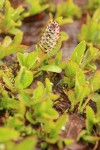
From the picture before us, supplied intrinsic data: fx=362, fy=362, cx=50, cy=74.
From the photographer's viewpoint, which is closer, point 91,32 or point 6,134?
point 6,134

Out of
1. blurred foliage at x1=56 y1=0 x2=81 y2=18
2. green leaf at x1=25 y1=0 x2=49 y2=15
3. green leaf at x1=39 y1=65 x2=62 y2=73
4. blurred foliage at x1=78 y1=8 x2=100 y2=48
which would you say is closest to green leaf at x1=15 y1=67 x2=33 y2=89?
green leaf at x1=39 y1=65 x2=62 y2=73

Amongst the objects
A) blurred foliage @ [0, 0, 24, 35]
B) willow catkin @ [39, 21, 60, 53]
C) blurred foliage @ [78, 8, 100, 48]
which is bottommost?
willow catkin @ [39, 21, 60, 53]

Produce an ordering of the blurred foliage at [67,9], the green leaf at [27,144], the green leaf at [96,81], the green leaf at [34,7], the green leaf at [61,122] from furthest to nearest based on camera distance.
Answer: the blurred foliage at [67,9] < the green leaf at [34,7] < the green leaf at [96,81] < the green leaf at [61,122] < the green leaf at [27,144]

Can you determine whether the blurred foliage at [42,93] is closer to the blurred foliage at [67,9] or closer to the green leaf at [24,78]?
the green leaf at [24,78]

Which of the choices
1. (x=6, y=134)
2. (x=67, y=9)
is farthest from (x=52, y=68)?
(x=67, y=9)

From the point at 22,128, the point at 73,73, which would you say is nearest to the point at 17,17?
the point at 73,73

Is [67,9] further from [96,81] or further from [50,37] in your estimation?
[96,81]

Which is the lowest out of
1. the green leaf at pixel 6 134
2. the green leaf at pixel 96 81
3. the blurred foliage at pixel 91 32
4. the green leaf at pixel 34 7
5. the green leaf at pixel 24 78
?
the green leaf at pixel 6 134

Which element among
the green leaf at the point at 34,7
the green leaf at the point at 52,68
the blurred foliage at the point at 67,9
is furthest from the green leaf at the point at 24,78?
the blurred foliage at the point at 67,9

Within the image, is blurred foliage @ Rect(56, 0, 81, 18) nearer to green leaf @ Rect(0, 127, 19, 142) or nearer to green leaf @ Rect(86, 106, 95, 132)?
green leaf @ Rect(86, 106, 95, 132)

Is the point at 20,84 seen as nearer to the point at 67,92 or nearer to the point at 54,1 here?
the point at 67,92
